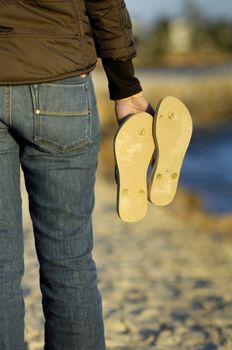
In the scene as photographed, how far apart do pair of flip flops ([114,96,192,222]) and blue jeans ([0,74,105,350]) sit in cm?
13

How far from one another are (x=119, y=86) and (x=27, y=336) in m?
1.54

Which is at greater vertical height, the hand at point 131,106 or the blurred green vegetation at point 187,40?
the hand at point 131,106

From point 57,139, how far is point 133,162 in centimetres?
30

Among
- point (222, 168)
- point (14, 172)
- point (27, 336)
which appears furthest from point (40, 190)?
point (222, 168)

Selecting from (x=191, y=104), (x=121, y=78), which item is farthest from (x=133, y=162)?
(x=191, y=104)

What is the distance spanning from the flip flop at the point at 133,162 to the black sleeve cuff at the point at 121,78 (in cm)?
7

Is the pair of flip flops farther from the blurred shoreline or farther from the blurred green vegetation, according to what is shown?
the blurred green vegetation

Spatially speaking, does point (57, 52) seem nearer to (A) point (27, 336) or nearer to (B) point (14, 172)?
(B) point (14, 172)

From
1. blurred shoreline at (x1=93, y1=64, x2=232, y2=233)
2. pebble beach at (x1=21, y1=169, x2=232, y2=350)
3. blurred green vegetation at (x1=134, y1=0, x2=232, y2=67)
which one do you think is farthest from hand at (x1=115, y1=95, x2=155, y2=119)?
blurred green vegetation at (x1=134, y1=0, x2=232, y2=67)

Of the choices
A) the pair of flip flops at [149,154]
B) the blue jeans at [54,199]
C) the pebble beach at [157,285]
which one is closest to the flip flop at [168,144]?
the pair of flip flops at [149,154]

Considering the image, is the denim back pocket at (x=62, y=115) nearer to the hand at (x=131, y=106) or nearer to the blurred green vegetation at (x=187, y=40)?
the hand at (x=131, y=106)

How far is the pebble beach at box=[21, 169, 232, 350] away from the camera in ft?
11.3

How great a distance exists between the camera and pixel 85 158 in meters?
2.01

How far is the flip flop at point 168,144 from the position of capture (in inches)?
86.2
